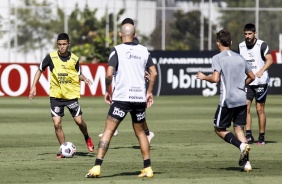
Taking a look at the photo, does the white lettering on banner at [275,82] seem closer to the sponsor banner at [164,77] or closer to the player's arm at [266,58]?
the sponsor banner at [164,77]

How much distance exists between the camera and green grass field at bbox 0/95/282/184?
1230 centimetres

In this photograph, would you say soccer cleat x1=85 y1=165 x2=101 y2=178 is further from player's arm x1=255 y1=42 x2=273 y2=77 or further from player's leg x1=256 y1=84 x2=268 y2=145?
player's leg x1=256 y1=84 x2=268 y2=145

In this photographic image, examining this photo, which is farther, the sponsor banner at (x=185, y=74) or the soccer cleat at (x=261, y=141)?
the sponsor banner at (x=185, y=74)

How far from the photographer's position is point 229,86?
43.9 ft

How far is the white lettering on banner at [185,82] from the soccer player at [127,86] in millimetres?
23601

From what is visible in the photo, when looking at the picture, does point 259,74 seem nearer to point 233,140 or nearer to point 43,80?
point 233,140

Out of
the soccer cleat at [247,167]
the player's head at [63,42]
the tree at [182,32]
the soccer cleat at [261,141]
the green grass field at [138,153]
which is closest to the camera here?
the green grass field at [138,153]

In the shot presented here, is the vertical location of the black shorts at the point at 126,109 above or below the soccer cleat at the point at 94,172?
above

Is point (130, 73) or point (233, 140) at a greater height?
point (130, 73)

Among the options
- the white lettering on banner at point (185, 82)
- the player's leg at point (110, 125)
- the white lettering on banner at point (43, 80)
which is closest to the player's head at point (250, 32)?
the player's leg at point (110, 125)

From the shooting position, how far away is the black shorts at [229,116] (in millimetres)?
13453

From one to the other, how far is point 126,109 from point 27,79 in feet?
75.0

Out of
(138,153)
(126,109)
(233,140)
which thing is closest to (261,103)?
(138,153)

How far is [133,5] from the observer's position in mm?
48438
